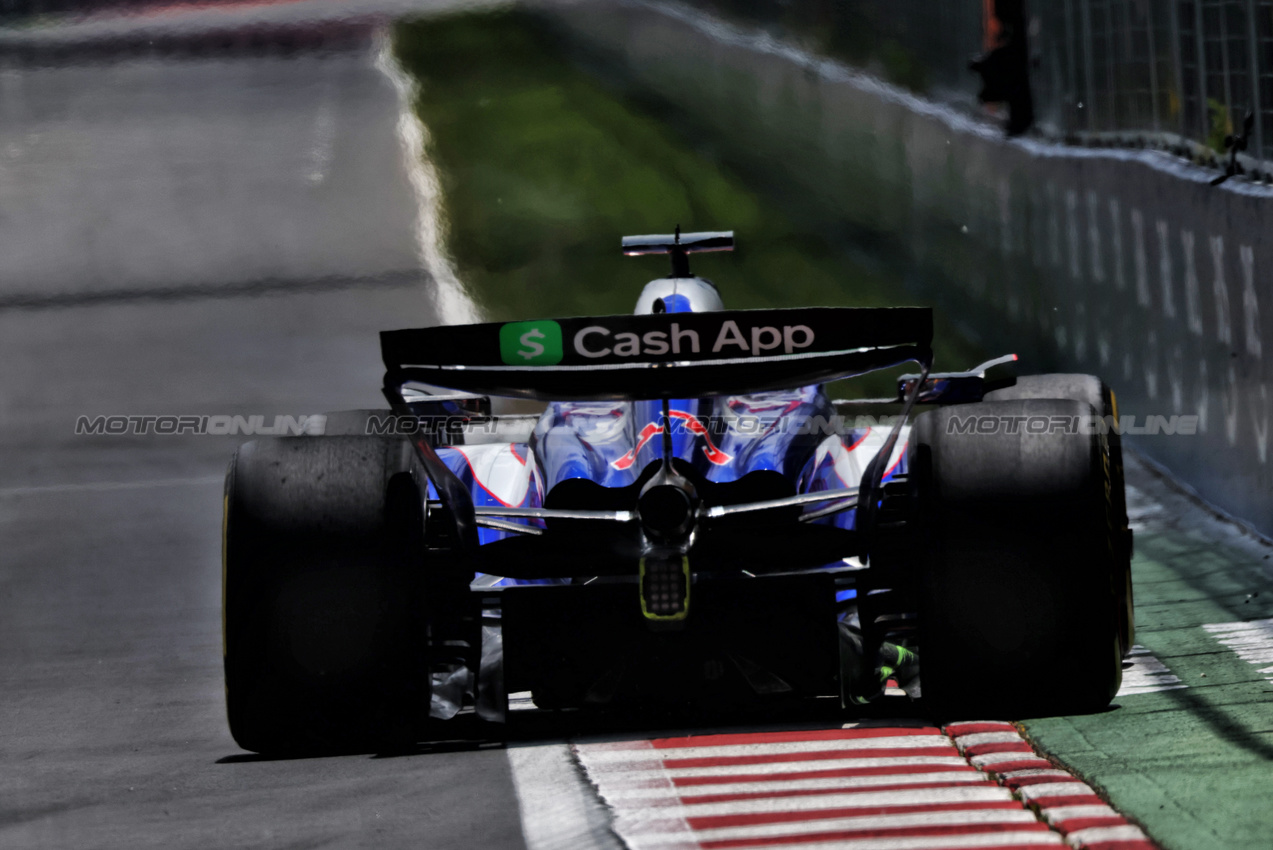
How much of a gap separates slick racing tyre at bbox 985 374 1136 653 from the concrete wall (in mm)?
2731

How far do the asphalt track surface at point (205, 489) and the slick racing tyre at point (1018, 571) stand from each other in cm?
36

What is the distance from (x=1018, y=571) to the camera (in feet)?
17.1

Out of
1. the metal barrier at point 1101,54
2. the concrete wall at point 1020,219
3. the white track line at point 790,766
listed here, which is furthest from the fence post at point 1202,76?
the white track line at point 790,766

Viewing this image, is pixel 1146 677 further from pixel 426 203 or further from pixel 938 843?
pixel 426 203

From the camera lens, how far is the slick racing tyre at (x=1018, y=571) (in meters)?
5.21

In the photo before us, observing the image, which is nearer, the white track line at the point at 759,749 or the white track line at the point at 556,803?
the white track line at the point at 556,803

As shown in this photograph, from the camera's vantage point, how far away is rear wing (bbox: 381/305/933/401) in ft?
17.2

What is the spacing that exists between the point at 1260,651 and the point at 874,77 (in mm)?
11983

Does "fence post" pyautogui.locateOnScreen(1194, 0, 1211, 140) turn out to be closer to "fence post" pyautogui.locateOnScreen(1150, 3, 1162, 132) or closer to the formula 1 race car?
"fence post" pyautogui.locateOnScreen(1150, 3, 1162, 132)

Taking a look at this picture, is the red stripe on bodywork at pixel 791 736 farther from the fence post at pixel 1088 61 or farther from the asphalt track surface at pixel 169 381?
the fence post at pixel 1088 61

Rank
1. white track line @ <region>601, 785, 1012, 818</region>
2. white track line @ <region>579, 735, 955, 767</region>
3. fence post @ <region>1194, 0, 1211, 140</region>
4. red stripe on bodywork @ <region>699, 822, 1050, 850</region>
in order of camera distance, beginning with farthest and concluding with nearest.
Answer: fence post @ <region>1194, 0, 1211, 140</region>, white track line @ <region>579, 735, 955, 767</region>, white track line @ <region>601, 785, 1012, 818</region>, red stripe on bodywork @ <region>699, 822, 1050, 850</region>

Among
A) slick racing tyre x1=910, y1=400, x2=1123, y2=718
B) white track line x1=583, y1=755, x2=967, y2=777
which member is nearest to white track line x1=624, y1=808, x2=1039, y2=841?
slick racing tyre x1=910, y1=400, x2=1123, y2=718

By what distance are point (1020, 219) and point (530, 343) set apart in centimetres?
1021

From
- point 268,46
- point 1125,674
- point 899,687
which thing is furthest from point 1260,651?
point 268,46
